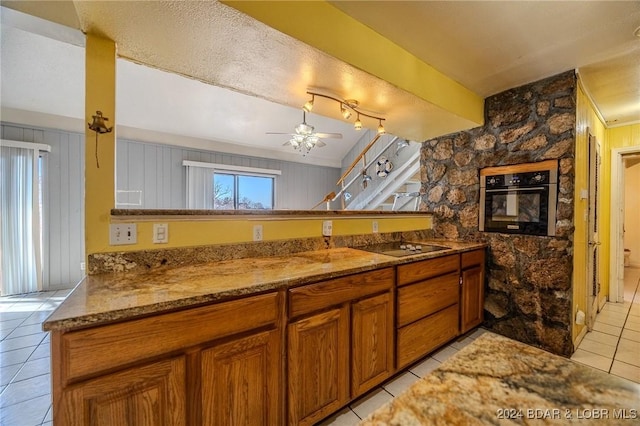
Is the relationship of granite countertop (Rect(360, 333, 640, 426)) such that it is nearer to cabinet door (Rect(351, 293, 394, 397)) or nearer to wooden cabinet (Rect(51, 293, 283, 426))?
wooden cabinet (Rect(51, 293, 283, 426))

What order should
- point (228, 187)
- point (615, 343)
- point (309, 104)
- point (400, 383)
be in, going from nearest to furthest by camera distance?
point (400, 383) < point (309, 104) < point (615, 343) < point (228, 187)

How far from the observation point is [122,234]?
1.40m

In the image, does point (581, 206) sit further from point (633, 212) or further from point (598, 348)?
point (633, 212)

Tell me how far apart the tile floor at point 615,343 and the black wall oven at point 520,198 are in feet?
3.53

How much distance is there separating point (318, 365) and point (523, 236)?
2.20m

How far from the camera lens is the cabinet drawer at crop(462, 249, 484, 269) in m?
2.32

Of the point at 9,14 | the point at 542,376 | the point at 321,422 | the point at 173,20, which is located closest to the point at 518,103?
the point at 542,376

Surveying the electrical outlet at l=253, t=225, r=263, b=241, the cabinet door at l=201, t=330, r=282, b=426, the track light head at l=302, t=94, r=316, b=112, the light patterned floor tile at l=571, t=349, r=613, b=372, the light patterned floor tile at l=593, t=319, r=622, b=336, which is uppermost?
the track light head at l=302, t=94, r=316, b=112

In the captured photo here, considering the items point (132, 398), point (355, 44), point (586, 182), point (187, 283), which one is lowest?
point (132, 398)

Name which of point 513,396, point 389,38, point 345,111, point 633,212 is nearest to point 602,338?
point 513,396

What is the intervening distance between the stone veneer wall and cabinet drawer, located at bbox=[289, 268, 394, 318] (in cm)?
154

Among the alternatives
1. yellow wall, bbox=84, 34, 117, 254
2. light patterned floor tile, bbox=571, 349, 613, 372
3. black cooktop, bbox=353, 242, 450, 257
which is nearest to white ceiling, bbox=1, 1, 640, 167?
yellow wall, bbox=84, 34, 117, 254

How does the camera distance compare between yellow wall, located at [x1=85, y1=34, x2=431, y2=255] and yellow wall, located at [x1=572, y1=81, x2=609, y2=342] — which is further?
yellow wall, located at [x1=572, y1=81, x2=609, y2=342]

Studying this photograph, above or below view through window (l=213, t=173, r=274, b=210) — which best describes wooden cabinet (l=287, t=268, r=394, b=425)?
below
